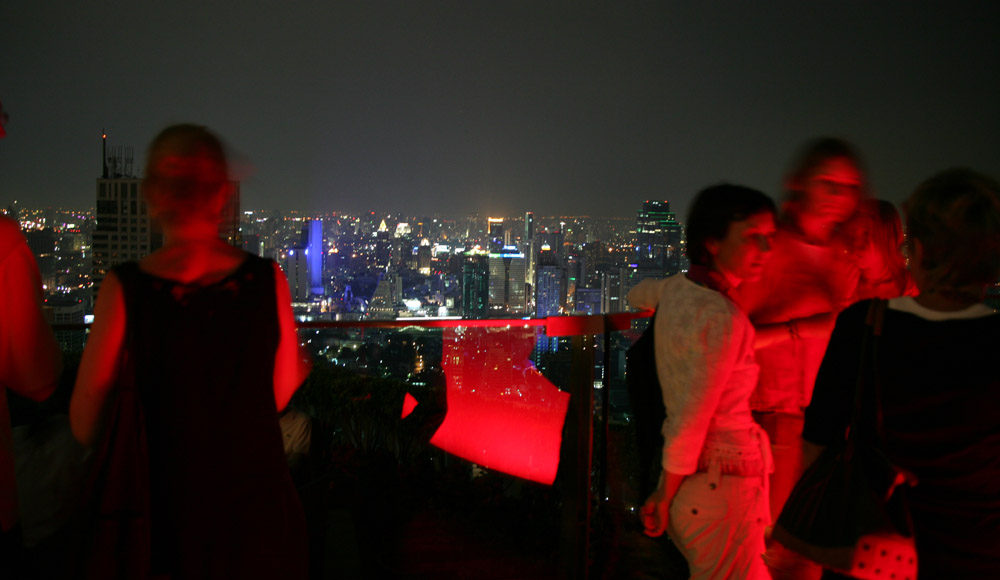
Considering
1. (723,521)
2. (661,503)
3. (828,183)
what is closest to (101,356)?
(661,503)

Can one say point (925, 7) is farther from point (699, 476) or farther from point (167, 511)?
point (167, 511)

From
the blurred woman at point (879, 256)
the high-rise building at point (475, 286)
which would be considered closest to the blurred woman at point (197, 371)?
the blurred woman at point (879, 256)

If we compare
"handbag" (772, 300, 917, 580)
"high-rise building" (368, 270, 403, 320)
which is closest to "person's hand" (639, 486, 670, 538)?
"handbag" (772, 300, 917, 580)

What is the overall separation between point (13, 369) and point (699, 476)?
1693mm

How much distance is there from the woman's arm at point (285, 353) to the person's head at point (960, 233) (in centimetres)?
144

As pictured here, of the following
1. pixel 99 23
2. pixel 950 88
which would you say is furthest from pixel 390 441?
pixel 99 23

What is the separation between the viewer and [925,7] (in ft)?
22.0

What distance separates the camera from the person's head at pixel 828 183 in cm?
214

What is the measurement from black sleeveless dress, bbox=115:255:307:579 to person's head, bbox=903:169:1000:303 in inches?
57.1

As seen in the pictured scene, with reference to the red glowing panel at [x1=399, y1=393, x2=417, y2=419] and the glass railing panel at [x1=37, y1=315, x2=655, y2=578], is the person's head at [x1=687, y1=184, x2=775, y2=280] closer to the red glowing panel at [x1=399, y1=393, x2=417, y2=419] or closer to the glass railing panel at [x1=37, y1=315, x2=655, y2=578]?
the glass railing panel at [x1=37, y1=315, x2=655, y2=578]

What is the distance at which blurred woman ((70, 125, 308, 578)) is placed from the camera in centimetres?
128

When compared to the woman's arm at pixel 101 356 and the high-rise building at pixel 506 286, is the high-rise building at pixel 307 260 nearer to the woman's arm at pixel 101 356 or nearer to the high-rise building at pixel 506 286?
the woman's arm at pixel 101 356

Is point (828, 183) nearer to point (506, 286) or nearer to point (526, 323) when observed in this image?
point (526, 323)

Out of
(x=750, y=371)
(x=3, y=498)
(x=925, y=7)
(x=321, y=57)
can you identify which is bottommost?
(x=3, y=498)
